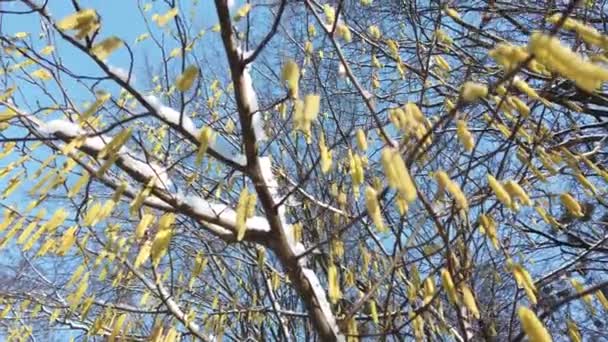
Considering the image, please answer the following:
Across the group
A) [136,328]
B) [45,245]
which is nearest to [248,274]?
[136,328]

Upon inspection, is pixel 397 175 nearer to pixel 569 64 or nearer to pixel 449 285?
pixel 569 64

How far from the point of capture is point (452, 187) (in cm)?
109

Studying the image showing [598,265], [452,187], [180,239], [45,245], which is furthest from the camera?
[598,265]

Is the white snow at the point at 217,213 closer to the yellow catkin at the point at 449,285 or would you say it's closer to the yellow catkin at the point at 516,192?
the yellow catkin at the point at 449,285

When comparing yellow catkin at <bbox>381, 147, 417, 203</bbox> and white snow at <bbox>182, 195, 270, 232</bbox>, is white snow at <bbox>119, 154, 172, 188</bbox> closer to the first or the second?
white snow at <bbox>182, 195, 270, 232</bbox>

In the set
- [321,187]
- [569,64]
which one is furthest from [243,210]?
[321,187]

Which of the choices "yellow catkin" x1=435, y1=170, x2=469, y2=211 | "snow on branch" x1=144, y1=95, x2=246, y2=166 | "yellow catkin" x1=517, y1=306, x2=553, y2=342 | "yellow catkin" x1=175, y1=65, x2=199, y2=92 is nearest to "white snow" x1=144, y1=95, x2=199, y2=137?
"snow on branch" x1=144, y1=95, x2=246, y2=166

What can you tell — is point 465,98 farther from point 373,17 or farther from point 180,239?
point 373,17

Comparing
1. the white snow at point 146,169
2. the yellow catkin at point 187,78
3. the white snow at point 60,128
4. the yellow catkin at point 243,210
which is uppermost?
the white snow at point 60,128

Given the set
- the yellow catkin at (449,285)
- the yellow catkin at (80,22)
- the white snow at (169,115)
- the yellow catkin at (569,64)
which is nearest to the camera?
the yellow catkin at (569,64)

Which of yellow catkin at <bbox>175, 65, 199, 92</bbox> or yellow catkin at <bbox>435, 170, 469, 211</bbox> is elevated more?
yellow catkin at <bbox>175, 65, 199, 92</bbox>

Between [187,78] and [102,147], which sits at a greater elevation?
[102,147]

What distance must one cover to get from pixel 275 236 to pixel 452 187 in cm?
60

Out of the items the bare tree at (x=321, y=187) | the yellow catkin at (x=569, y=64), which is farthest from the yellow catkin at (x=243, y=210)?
the yellow catkin at (x=569, y=64)
